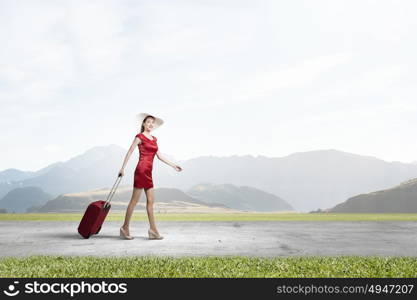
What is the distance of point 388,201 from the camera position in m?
42.1

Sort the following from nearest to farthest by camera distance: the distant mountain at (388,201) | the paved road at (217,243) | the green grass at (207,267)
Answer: the green grass at (207,267) → the paved road at (217,243) → the distant mountain at (388,201)

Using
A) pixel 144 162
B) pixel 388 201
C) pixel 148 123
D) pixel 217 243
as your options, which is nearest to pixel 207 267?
A: pixel 217 243

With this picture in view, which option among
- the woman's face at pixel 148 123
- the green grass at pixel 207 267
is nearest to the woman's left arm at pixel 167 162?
the woman's face at pixel 148 123

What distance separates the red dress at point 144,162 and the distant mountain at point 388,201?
30204mm

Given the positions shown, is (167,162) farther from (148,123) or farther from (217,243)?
(217,243)

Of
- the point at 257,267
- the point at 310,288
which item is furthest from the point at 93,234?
the point at 310,288

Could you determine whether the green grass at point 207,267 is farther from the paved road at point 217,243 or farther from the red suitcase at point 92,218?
the red suitcase at point 92,218

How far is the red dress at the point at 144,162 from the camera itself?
10812 mm

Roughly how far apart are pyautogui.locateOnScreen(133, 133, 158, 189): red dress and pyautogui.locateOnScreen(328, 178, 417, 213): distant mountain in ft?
99.1

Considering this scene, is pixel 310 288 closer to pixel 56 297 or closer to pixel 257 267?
pixel 257 267

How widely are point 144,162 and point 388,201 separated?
3556 cm

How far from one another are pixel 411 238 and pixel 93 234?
7717 mm

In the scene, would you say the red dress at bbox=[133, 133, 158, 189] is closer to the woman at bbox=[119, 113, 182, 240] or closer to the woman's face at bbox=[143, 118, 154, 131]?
the woman at bbox=[119, 113, 182, 240]

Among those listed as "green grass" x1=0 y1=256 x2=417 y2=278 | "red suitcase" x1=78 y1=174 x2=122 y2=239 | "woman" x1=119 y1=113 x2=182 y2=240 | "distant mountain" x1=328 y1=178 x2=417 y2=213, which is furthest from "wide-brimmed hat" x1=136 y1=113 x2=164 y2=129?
"distant mountain" x1=328 y1=178 x2=417 y2=213
